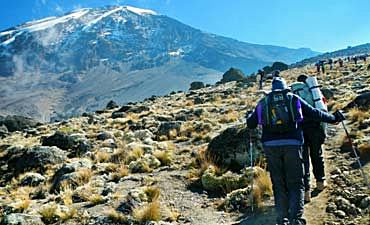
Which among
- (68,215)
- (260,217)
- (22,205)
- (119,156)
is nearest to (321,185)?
(260,217)

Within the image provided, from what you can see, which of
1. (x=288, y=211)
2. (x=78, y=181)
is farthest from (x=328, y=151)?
(x=78, y=181)

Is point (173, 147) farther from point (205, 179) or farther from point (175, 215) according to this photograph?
point (175, 215)

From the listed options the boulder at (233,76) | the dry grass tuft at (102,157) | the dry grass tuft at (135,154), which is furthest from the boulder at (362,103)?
the boulder at (233,76)

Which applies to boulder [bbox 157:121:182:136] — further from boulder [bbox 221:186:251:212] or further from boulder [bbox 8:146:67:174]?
boulder [bbox 221:186:251:212]

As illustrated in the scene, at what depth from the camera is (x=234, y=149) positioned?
1192 cm

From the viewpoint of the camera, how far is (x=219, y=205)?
9.52 m

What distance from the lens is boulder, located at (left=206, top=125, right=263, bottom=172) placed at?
11.5 m

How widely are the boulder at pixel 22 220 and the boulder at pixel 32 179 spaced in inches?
206

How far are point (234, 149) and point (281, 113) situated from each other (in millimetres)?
4745

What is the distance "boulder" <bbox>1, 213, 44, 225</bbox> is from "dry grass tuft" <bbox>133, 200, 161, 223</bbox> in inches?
74.2

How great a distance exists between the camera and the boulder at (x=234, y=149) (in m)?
11.5

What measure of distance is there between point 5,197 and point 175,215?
604 cm

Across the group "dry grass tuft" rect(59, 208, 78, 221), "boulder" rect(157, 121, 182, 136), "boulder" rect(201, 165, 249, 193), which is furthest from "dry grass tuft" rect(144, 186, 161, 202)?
"boulder" rect(157, 121, 182, 136)

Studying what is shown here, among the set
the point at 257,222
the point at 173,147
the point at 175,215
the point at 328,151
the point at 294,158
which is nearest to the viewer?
the point at 294,158
